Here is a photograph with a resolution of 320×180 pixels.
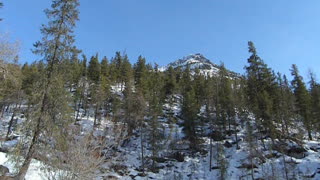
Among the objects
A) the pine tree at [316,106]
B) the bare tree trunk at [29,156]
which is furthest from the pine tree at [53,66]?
the pine tree at [316,106]

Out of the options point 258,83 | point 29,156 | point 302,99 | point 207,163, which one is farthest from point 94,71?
point 29,156

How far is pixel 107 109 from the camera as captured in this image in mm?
57312

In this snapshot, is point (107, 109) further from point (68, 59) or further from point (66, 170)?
point (66, 170)

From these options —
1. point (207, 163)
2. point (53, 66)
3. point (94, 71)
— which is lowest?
point (207, 163)

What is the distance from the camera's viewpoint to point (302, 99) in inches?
1734

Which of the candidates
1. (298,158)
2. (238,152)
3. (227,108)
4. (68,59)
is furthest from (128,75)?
(68,59)

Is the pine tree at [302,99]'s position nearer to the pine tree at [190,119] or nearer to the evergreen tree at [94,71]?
the pine tree at [190,119]

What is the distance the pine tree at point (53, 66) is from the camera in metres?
16.9

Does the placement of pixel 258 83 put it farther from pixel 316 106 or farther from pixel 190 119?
pixel 190 119

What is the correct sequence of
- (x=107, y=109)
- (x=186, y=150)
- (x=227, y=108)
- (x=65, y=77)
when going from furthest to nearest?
1. (x=107, y=109)
2. (x=227, y=108)
3. (x=186, y=150)
4. (x=65, y=77)

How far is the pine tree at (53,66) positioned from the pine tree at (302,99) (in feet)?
127

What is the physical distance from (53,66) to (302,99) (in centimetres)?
4048

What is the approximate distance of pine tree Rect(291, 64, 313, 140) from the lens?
42375 mm

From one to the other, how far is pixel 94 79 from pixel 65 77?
160 feet
